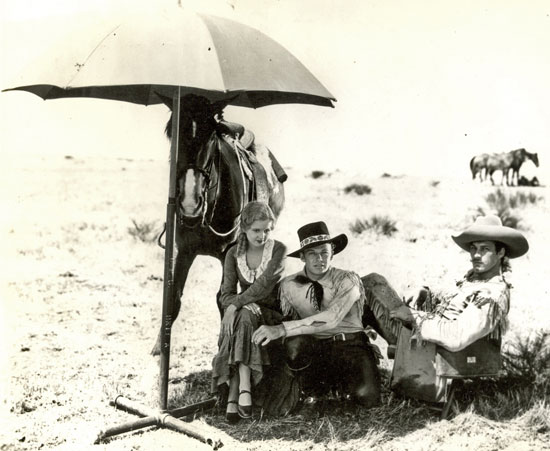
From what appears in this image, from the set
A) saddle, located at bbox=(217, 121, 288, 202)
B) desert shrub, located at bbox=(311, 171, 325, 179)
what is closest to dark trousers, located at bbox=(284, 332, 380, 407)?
saddle, located at bbox=(217, 121, 288, 202)

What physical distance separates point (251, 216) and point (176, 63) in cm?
133

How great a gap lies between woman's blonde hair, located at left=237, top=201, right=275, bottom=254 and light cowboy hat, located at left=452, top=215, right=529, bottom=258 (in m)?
1.37

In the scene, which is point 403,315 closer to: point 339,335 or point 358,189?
point 339,335

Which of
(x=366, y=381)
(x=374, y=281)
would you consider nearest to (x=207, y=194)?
(x=374, y=281)

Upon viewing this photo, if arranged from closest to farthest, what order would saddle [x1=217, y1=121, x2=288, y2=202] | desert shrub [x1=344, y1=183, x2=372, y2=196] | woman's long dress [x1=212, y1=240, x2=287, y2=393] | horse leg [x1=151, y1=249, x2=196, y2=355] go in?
woman's long dress [x1=212, y1=240, x2=287, y2=393] → horse leg [x1=151, y1=249, x2=196, y2=355] → saddle [x1=217, y1=121, x2=288, y2=202] → desert shrub [x1=344, y1=183, x2=372, y2=196]

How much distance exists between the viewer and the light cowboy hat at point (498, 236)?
165 inches

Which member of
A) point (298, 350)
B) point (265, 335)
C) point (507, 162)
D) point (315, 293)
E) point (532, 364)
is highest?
point (507, 162)

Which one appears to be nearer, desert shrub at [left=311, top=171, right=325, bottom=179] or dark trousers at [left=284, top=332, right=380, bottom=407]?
dark trousers at [left=284, top=332, right=380, bottom=407]

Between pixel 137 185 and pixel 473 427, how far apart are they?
19.4 m

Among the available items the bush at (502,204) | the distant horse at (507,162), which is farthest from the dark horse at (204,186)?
the distant horse at (507,162)

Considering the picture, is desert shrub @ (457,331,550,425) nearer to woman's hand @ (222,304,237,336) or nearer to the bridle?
woman's hand @ (222,304,237,336)

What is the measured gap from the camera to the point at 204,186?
4512 mm

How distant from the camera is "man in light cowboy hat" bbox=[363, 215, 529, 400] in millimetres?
4035

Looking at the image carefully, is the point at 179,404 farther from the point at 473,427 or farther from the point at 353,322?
the point at 473,427
